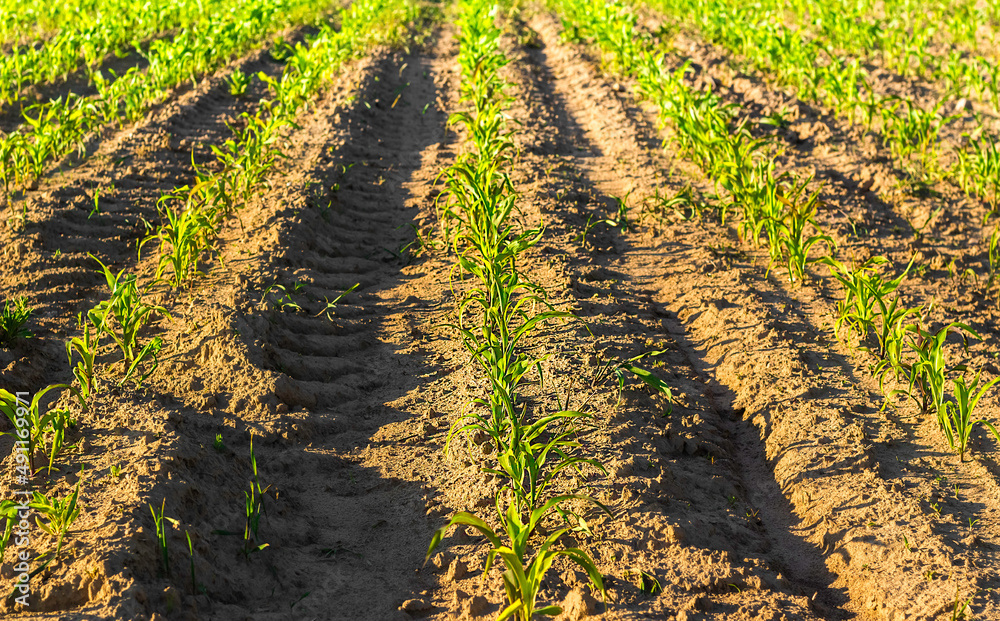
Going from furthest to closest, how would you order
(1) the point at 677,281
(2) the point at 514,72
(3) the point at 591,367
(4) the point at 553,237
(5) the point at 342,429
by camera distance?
(2) the point at 514,72, (4) the point at 553,237, (1) the point at 677,281, (3) the point at 591,367, (5) the point at 342,429

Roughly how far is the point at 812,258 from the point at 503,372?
2626 millimetres

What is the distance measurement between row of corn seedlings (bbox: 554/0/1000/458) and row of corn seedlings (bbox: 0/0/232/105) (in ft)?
20.0

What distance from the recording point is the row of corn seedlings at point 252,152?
A: 3.90 metres

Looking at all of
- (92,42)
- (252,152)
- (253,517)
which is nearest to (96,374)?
(253,517)

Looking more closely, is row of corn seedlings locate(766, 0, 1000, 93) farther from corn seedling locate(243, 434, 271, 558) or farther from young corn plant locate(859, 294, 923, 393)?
corn seedling locate(243, 434, 271, 558)

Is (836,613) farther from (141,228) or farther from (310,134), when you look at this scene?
(310,134)

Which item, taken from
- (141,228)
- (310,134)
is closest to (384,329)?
(141,228)

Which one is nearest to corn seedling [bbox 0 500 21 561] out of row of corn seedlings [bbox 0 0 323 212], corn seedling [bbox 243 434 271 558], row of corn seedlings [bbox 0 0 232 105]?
corn seedling [bbox 243 434 271 558]

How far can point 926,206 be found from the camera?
5.07 meters

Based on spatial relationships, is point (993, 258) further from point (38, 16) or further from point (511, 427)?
point (38, 16)

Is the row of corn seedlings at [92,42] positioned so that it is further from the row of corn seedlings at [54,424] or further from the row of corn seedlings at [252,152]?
the row of corn seedlings at [54,424]

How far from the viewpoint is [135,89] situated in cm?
686

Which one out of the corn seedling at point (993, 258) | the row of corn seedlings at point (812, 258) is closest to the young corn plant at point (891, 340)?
the row of corn seedlings at point (812, 258)

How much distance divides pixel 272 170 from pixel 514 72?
421 centimetres
